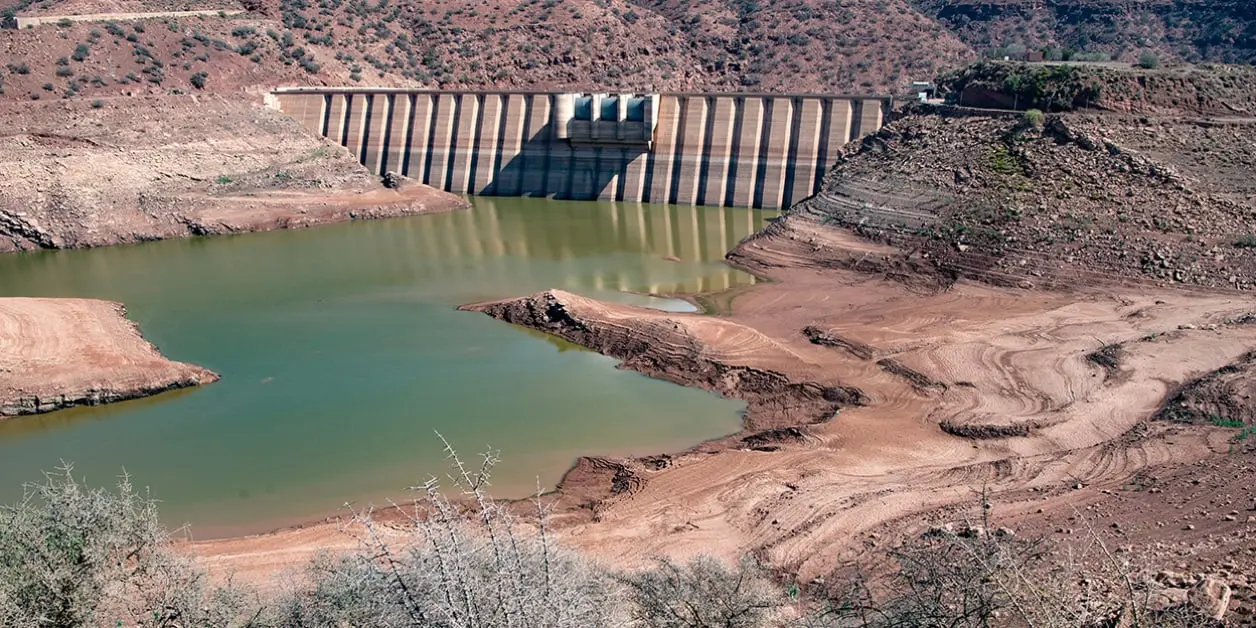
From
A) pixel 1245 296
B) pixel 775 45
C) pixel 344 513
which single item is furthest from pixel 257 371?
pixel 775 45

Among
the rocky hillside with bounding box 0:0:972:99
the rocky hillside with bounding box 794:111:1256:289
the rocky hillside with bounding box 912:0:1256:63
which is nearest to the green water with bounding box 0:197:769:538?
the rocky hillside with bounding box 794:111:1256:289

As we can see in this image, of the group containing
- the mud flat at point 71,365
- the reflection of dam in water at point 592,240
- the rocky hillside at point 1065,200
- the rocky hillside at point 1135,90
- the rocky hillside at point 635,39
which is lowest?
the mud flat at point 71,365

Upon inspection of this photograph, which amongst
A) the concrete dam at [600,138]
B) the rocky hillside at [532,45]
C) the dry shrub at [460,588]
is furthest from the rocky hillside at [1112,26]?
the dry shrub at [460,588]

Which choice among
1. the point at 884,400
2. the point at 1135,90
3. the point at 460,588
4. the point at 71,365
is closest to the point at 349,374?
the point at 71,365

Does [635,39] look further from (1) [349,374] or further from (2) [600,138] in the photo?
(1) [349,374]

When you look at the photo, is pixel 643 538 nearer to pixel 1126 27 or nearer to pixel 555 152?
pixel 555 152

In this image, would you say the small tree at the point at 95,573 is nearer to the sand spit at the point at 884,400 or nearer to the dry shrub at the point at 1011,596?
the sand spit at the point at 884,400

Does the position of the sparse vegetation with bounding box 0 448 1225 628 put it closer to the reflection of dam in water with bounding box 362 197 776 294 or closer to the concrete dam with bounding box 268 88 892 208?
the reflection of dam in water with bounding box 362 197 776 294
